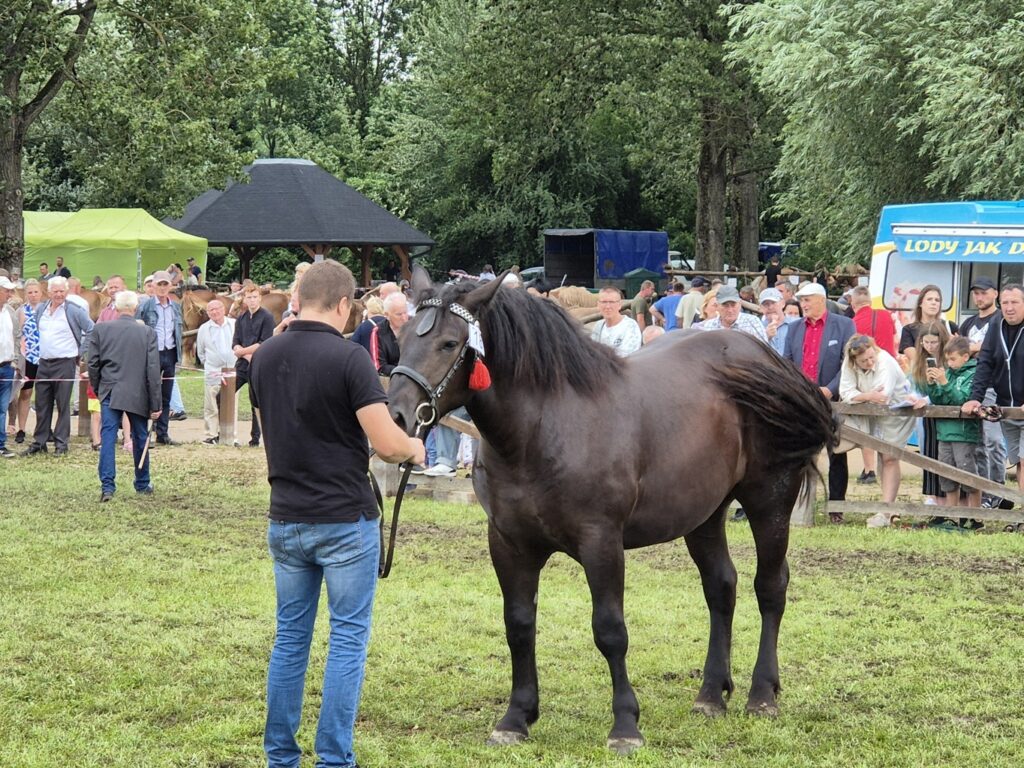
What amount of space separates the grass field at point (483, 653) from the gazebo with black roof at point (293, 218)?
3064cm

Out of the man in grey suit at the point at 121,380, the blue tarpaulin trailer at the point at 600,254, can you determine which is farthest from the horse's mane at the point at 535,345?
the blue tarpaulin trailer at the point at 600,254

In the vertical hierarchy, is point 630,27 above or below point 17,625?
above

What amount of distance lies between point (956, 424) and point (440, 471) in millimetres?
4775

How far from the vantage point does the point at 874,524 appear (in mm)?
11133

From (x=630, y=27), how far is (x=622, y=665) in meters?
30.7

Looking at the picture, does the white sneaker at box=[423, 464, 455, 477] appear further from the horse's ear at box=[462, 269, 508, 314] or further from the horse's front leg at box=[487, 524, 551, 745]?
the horse's ear at box=[462, 269, 508, 314]

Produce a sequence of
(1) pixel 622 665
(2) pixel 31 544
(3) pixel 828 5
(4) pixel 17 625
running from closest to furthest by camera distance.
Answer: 1. (1) pixel 622 665
2. (4) pixel 17 625
3. (2) pixel 31 544
4. (3) pixel 828 5

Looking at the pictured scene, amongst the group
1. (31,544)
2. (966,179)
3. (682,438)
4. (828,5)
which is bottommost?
(31,544)

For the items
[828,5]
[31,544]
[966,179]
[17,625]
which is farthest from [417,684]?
[828,5]

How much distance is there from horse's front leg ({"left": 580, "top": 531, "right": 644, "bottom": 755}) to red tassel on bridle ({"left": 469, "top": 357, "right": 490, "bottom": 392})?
2.74 ft

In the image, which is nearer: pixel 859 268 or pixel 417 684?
pixel 417 684

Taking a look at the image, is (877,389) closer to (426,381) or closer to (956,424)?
(956,424)

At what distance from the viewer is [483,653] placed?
23.3 feet

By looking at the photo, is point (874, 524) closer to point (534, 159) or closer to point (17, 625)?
point (17, 625)
